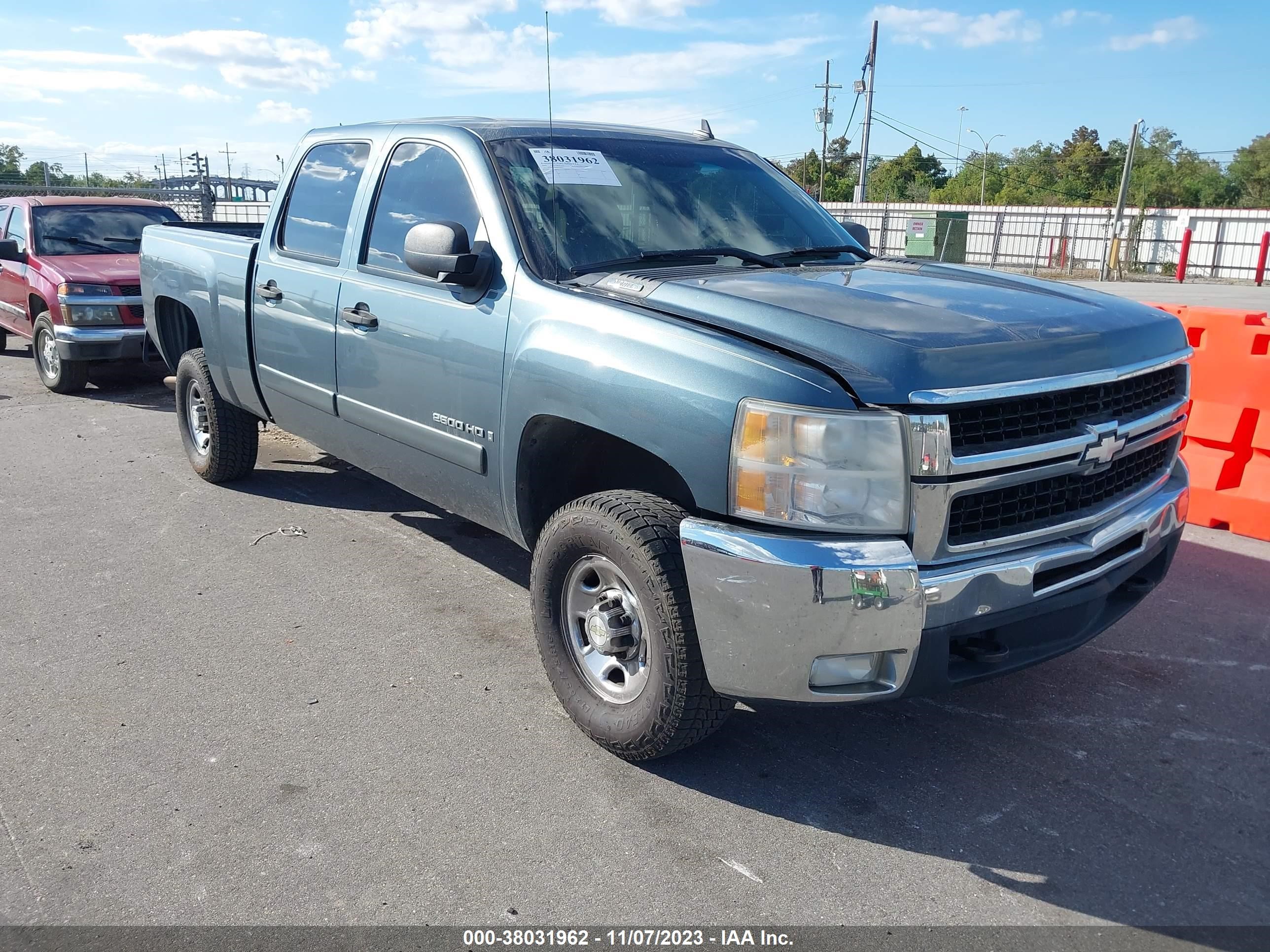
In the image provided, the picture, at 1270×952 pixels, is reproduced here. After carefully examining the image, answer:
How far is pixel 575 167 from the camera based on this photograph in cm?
386

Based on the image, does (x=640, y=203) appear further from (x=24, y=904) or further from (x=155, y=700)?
(x=24, y=904)

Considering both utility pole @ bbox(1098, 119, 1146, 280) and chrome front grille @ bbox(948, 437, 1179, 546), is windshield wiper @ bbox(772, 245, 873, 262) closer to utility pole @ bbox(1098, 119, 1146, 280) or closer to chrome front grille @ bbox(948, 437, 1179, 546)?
chrome front grille @ bbox(948, 437, 1179, 546)

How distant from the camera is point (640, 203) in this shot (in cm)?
390

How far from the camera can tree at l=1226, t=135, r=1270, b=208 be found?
185ft

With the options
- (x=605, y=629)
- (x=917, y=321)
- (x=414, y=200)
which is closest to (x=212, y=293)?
(x=414, y=200)

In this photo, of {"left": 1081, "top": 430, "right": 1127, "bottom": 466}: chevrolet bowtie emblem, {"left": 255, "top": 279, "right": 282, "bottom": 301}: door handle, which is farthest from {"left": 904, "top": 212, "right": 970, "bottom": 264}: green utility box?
{"left": 1081, "top": 430, "right": 1127, "bottom": 466}: chevrolet bowtie emblem

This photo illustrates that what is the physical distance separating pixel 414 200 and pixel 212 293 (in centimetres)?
196

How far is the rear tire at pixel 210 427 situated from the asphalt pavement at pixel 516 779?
1285 mm

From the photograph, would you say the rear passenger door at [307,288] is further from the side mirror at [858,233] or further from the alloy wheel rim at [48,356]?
the alloy wheel rim at [48,356]

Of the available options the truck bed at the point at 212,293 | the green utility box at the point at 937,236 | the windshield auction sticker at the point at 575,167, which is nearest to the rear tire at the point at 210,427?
the truck bed at the point at 212,293

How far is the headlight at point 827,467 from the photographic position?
8.49ft

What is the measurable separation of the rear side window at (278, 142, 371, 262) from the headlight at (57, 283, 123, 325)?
4.97 metres

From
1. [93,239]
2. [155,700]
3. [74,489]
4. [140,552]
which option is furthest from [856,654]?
[93,239]

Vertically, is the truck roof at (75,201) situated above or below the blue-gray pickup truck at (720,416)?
above
